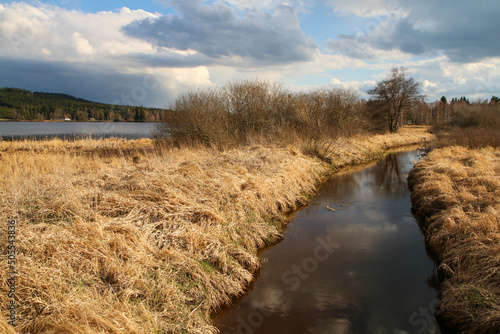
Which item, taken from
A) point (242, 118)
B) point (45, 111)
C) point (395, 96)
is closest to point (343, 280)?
point (242, 118)

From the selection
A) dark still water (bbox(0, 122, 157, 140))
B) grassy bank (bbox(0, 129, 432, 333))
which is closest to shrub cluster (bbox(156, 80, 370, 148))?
dark still water (bbox(0, 122, 157, 140))

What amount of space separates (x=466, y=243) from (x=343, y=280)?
88.3 inches

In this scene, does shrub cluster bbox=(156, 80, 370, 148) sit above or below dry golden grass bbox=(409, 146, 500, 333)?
above

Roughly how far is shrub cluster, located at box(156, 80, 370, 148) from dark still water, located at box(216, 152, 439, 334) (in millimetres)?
8533

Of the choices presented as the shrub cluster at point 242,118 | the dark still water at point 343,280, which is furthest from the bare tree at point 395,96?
the dark still water at point 343,280

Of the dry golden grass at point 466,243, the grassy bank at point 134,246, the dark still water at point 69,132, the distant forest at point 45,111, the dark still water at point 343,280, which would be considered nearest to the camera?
the grassy bank at point 134,246

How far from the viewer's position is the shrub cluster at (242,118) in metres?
16.9

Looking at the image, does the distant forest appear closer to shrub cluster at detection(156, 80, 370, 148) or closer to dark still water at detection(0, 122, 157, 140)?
dark still water at detection(0, 122, 157, 140)

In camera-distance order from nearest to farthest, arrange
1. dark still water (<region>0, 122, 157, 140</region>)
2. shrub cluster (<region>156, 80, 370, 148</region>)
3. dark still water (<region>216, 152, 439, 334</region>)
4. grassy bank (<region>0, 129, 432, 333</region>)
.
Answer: grassy bank (<region>0, 129, 432, 333</region>) → dark still water (<region>216, 152, 439, 334</region>) → shrub cluster (<region>156, 80, 370, 148</region>) → dark still water (<region>0, 122, 157, 140</region>)

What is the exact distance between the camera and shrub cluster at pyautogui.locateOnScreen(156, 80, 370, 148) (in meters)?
16.9

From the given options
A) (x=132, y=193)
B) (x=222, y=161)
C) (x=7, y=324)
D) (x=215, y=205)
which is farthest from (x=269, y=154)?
(x=7, y=324)

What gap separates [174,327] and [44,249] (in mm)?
1974

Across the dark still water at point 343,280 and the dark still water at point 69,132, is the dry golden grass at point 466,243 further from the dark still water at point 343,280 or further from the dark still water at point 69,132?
the dark still water at point 69,132

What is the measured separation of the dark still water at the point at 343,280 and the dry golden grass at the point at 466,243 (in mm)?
382
